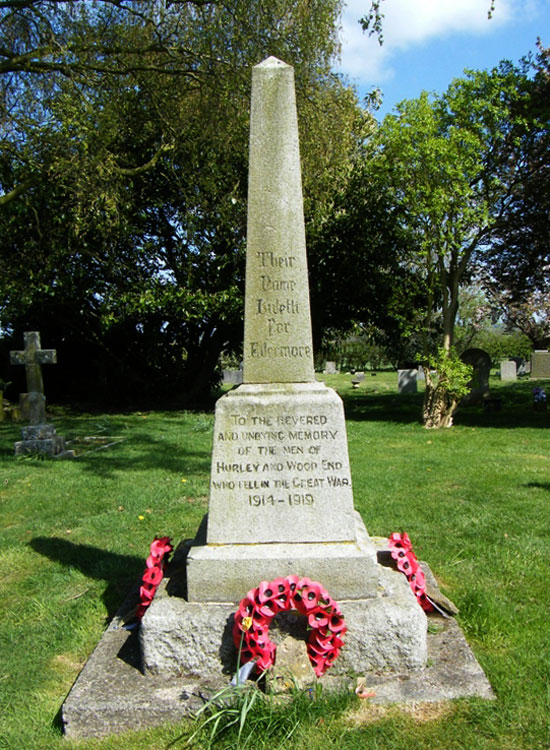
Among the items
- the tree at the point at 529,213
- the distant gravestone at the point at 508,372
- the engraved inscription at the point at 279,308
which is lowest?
the distant gravestone at the point at 508,372

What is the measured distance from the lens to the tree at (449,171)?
1181 cm

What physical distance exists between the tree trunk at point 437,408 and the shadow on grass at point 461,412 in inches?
21.9

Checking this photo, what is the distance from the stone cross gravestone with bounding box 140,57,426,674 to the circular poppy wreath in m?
0.12

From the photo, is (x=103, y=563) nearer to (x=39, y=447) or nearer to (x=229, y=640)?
(x=229, y=640)

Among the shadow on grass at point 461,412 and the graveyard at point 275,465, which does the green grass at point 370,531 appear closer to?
the graveyard at point 275,465

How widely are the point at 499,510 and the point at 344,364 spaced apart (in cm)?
3754

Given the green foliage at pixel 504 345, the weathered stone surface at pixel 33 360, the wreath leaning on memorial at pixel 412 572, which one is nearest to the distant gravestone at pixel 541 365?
the green foliage at pixel 504 345

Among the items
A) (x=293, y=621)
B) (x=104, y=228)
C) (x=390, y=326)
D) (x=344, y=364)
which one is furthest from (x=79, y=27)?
(x=344, y=364)

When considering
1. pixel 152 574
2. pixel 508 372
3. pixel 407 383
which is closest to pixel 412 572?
pixel 152 574

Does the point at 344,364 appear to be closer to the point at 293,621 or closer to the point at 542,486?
the point at 542,486

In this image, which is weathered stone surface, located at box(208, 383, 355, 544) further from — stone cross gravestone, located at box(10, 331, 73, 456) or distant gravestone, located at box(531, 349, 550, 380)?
distant gravestone, located at box(531, 349, 550, 380)

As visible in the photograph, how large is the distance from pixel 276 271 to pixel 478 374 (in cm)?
1386

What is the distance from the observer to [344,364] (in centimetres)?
4356

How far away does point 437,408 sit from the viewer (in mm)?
12945
